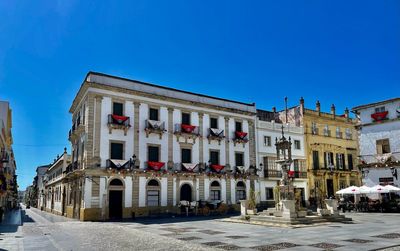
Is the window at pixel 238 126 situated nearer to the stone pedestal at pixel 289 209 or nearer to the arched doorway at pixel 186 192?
the arched doorway at pixel 186 192

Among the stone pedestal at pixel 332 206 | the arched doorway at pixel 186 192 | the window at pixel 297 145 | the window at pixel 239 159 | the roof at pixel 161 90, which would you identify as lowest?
the stone pedestal at pixel 332 206

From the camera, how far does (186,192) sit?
32250 mm

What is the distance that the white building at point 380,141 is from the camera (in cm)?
3081

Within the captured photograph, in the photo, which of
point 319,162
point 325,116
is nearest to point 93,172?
point 319,162

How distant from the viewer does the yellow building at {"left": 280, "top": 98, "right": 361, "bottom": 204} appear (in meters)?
41.5

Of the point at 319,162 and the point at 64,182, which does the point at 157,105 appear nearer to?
the point at 64,182

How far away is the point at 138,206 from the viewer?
2888 cm

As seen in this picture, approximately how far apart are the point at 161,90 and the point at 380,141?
21071mm

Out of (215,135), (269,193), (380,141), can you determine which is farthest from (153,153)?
(380,141)

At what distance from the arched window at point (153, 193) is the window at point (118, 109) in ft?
21.3

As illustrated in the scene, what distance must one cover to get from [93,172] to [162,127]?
7.38 metres

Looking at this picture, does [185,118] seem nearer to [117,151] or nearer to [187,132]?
[187,132]

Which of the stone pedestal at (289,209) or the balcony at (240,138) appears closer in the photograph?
the stone pedestal at (289,209)

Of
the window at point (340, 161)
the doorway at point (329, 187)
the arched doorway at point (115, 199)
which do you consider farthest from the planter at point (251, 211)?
the window at point (340, 161)
